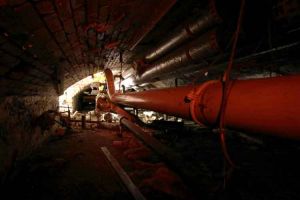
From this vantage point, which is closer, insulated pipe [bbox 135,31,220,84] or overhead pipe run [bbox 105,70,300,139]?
overhead pipe run [bbox 105,70,300,139]

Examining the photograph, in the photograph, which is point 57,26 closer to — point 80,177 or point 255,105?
point 255,105

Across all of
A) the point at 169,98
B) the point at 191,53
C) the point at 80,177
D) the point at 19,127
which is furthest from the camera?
the point at 19,127

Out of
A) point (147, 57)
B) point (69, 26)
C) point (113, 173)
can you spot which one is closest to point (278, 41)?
point (69, 26)

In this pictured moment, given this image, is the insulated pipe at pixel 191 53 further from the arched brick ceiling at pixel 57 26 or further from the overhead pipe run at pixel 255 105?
the overhead pipe run at pixel 255 105

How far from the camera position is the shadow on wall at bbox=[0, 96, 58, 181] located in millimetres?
3855

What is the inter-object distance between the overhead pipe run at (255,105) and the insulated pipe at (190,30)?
1790 millimetres

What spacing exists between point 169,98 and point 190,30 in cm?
201

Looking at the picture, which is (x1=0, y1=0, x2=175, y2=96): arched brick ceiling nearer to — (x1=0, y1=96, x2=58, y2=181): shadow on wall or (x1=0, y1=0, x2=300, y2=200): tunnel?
(x1=0, y1=0, x2=300, y2=200): tunnel

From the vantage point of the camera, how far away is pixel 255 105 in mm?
919

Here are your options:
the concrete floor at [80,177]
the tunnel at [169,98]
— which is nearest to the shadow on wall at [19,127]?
the tunnel at [169,98]

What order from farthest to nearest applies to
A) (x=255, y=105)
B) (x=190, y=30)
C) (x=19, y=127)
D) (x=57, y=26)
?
(x=19, y=127) → (x=190, y=30) → (x=57, y=26) → (x=255, y=105)

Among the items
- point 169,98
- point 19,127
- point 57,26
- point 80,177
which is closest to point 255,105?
point 169,98

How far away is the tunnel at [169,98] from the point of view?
1096 millimetres

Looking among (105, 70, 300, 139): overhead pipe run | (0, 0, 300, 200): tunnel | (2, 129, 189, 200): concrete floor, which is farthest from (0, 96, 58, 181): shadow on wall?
(105, 70, 300, 139): overhead pipe run
